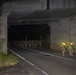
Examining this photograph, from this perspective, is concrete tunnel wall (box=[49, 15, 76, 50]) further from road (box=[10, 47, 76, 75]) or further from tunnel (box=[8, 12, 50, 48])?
road (box=[10, 47, 76, 75])

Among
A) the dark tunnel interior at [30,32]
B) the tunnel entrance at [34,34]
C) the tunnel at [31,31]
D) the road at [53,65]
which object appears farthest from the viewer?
the dark tunnel interior at [30,32]

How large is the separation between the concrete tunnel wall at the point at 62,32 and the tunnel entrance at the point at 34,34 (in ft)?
16.8

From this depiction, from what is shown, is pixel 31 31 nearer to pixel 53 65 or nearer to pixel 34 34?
pixel 34 34

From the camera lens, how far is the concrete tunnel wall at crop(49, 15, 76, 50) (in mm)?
39594

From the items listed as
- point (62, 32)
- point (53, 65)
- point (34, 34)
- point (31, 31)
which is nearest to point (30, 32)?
point (31, 31)

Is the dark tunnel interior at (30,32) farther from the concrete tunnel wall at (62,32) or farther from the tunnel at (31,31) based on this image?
the concrete tunnel wall at (62,32)

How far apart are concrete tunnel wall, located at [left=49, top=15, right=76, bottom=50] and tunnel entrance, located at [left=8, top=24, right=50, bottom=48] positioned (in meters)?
5.14

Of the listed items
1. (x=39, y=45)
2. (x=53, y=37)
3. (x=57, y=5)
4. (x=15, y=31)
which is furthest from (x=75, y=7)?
(x=15, y=31)

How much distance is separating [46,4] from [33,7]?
1423mm

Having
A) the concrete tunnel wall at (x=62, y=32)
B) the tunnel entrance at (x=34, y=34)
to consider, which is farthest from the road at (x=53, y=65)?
the tunnel entrance at (x=34, y=34)

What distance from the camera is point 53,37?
45.1m

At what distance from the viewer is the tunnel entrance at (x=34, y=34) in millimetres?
52388

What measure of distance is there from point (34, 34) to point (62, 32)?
20.5 m

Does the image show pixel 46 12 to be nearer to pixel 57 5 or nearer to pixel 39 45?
pixel 57 5
